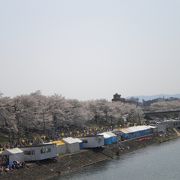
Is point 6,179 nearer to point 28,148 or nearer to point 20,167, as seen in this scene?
point 20,167

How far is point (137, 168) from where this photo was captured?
42.1m

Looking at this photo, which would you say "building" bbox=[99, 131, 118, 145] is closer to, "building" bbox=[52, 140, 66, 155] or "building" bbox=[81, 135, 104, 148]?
"building" bbox=[81, 135, 104, 148]

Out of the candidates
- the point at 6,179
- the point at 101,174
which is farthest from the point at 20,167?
the point at 101,174

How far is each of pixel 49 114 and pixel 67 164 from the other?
76.1ft

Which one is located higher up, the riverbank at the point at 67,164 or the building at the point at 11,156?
the building at the point at 11,156

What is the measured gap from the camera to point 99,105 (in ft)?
297

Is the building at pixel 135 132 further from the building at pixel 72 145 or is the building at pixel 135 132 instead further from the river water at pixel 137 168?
the building at pixel 72 145

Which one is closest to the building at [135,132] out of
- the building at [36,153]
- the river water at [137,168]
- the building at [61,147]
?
the river water at [137,168]

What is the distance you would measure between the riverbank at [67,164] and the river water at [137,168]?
3.48ft

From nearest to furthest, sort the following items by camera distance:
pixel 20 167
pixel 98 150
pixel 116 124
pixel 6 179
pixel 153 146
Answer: pixel 6 179 → pixel 20 167 → pixel 98 150 → pixel 153 146 → pixel 116 124

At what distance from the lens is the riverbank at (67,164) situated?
121 feet

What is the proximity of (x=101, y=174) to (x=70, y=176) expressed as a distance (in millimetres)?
2897

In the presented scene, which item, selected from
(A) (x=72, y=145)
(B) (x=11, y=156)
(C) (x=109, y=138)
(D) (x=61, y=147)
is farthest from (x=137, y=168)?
(C) (x=109, y=138)

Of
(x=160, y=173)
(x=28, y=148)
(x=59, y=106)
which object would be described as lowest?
(x=160, y=173)
